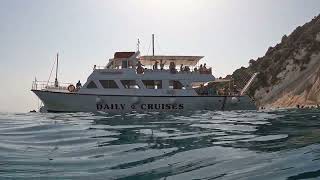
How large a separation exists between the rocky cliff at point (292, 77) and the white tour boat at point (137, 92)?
2167 centimetres

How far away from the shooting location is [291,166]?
703 cm

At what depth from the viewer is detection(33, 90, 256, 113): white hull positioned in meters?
33.6

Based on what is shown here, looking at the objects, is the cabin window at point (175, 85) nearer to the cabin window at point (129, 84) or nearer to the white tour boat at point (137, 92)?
the white tour boat at point (137, 92)

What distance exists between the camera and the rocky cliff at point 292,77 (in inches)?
2223

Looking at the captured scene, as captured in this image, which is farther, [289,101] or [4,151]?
[289,101]

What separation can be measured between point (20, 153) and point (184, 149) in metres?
3.70

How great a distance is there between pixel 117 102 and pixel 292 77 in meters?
38.2

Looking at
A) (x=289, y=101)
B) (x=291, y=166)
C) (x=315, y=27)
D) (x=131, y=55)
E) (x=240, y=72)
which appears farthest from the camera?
(x=240, y=72)

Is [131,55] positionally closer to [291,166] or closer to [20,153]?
[20,153]

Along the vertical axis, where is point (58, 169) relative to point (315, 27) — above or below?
below

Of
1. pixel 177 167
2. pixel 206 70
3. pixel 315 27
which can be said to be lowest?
pixel 177 167

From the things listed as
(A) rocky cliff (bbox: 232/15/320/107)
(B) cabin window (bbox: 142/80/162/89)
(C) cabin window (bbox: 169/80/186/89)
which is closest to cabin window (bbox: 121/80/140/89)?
(B) cabin window (bbox: 142/80/162/89)

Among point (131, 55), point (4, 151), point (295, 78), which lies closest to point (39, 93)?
point (131, 55)

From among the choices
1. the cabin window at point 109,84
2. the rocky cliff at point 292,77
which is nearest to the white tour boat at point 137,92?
the cabin window at point 109,84
